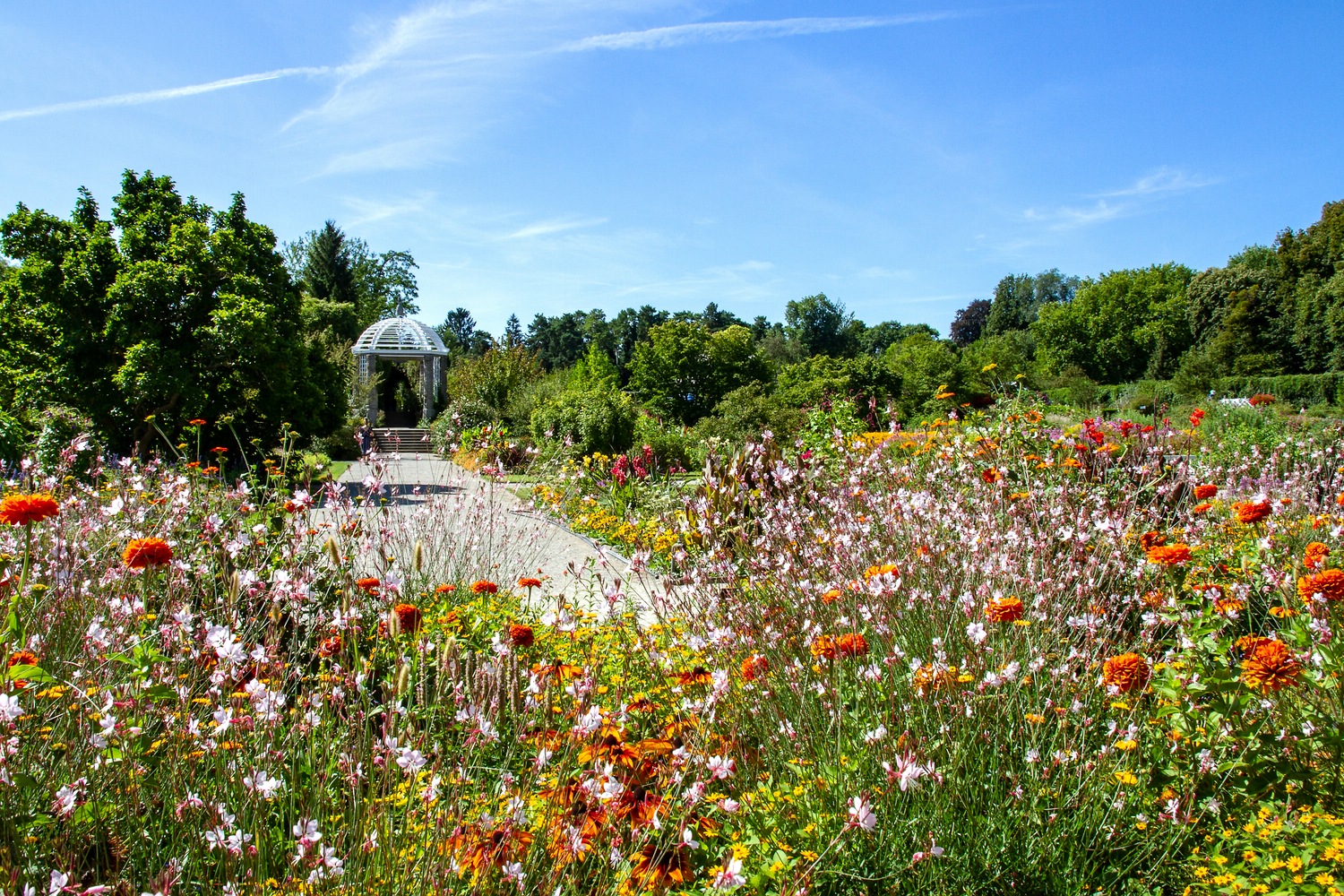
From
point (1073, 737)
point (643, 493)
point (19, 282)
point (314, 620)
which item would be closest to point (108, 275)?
point (19, 282)

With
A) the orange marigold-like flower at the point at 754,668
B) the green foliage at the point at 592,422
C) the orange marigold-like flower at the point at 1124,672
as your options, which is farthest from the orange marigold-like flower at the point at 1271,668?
the green foliage at the point at 592,422

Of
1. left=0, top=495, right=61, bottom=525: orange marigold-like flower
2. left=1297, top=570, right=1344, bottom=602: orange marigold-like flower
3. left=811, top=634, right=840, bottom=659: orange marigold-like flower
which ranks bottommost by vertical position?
left=811, top=634, right=840, bottom=659: orange marigold-like flower

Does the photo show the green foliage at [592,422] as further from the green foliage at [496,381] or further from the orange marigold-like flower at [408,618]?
the orange marigold-like flower at [408,618]

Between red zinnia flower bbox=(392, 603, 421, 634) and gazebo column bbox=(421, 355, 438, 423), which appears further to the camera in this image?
gazebo column bbox=(421, 355, 438, 423)

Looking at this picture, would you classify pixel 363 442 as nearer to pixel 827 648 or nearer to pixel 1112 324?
pixel 827 648

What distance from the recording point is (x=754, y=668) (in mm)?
2252

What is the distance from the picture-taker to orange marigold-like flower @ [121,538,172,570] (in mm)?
1759

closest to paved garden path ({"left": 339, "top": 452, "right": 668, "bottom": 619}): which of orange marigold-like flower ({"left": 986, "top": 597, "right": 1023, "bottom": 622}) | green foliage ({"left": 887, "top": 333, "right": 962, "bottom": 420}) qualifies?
orange marigold-like flower ({"left": 986, "top": 597, "right": 1023, "bottom": 622})

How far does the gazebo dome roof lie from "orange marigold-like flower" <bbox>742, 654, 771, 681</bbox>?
2493 cm

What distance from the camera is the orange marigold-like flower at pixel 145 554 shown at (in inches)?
69.2

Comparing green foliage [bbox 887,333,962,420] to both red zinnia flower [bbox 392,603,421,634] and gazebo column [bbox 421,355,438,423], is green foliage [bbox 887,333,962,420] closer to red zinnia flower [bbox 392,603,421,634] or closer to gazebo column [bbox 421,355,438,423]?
gazebo column [bbox 421,355,438,423]

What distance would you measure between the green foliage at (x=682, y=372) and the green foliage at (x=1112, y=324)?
1062 inches

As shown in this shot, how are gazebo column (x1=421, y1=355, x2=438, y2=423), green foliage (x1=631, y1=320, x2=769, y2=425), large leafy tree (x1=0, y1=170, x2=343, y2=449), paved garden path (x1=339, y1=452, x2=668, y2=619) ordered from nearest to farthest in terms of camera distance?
paved garden path (x1=339, y1=452, x2=668, y2=619), large leafy tree (x1=0, y1=170, x2=343, y2=449), gazebo column (x1=421, y1=355, x2=438, y2=423), green foliage (x1=631, y1=320, x2=769, y2=425)

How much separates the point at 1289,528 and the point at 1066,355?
170 ft
